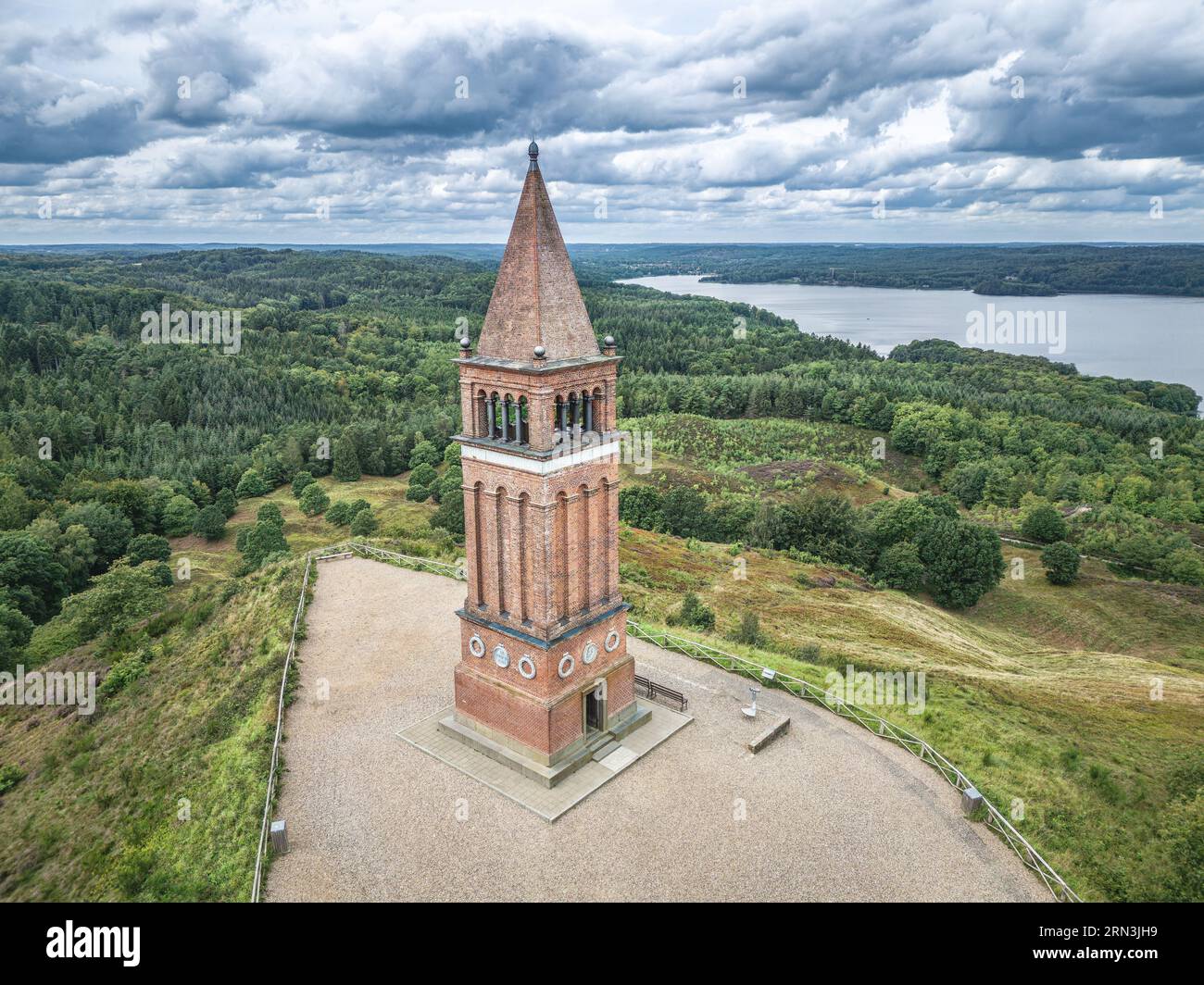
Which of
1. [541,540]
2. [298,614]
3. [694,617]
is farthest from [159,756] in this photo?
[694,617]

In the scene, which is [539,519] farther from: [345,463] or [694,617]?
[345,463]

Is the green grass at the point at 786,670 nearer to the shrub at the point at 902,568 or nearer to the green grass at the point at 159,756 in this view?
the green grass at the point at 159,756

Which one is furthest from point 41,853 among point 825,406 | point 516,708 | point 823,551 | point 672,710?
point 825,406

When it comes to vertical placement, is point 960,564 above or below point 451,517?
below

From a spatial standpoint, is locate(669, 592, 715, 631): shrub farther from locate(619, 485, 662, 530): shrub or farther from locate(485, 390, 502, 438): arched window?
locate(619, 485, 662, 530): shrub

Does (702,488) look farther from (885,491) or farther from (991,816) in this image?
(991,816)

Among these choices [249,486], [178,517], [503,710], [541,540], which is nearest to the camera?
[541,540]
